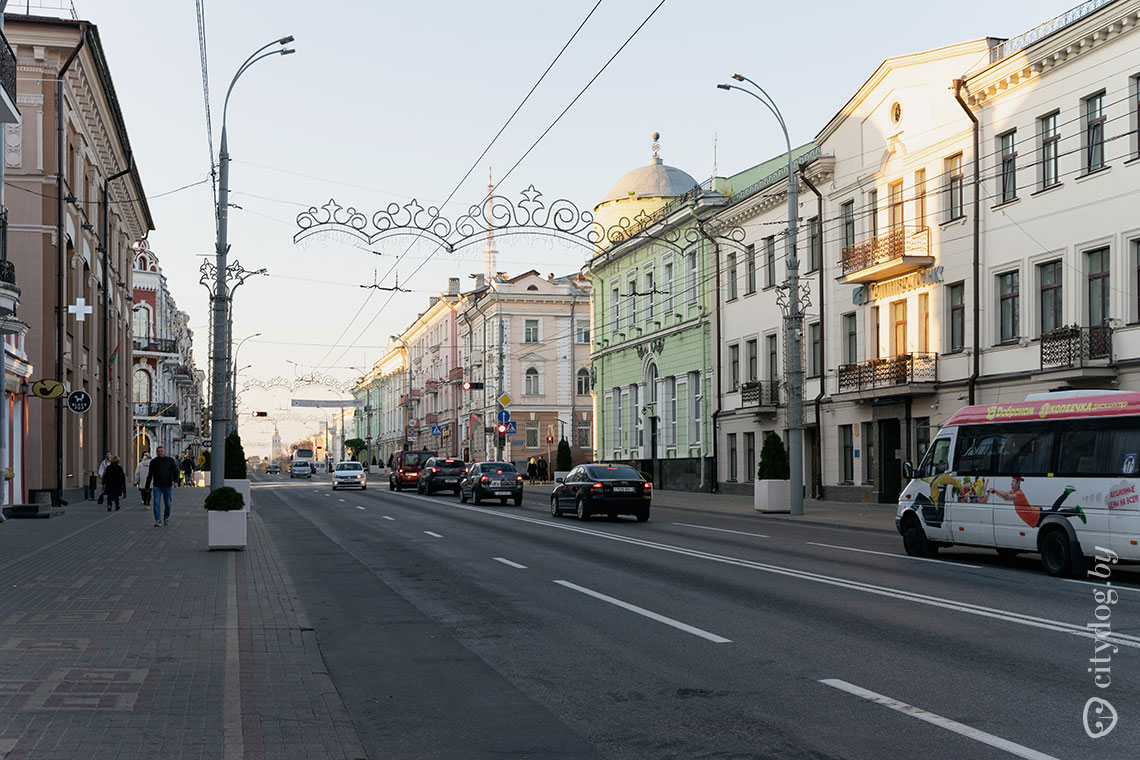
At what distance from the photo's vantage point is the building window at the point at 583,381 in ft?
291

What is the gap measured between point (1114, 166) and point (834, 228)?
1389cm

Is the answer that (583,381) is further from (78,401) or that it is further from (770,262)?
(78,401)

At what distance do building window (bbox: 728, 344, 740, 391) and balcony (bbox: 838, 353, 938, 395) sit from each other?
11.0m

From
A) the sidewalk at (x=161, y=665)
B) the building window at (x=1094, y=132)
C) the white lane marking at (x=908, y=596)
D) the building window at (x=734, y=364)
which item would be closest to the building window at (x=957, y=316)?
the building window at (x=1094, y=132)

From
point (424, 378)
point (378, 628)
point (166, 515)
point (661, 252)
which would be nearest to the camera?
point (378, 628)

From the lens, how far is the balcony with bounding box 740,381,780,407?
4451cm

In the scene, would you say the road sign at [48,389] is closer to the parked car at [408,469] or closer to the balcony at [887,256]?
the balcony at [887,256]

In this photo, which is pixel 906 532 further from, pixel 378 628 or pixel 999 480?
pixel 378 628

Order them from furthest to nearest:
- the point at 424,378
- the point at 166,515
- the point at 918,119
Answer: the point at 424,378 < the point at 918,119 < the point at 166,515

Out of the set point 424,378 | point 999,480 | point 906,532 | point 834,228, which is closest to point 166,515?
point 906,532

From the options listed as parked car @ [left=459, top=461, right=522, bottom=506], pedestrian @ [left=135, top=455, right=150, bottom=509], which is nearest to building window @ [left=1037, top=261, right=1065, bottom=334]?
parked car @ [left=459, top=461, right=522, bottom=506]

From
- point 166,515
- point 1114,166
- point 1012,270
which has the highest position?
point 1114,166

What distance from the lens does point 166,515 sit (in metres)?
26.8

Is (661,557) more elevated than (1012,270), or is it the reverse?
(1012,270)
